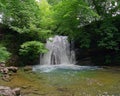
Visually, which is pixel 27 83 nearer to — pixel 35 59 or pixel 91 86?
pixel 91 86

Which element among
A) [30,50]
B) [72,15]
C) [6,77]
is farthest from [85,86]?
[72,15]

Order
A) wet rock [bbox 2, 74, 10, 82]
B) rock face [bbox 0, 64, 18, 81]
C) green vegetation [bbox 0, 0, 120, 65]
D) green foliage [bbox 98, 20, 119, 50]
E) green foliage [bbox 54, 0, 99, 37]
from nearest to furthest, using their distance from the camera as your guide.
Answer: wet rock [bbox 2, 74, 10, 82], rock face [bbox 0, 64, 18, 81], green foliage [bbox 98, 20, 119, 50], green vegetation [bbox 0, 0, 120, 65], green foliage [bbox 54, 0, 99, 37]

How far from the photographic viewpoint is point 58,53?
21828 millimetres

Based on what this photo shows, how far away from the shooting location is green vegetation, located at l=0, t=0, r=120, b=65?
19.9 meters

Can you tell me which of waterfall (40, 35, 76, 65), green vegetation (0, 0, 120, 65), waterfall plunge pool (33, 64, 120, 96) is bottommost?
waterfall plunge pool (33, 64, 120, 96)

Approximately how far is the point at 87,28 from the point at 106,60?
3282mm

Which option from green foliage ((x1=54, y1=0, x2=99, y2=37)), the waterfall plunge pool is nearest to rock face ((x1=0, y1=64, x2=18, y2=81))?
the waterfall plunge pool

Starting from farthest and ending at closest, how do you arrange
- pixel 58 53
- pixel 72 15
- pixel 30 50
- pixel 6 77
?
pixel 58 53 < pixel 72 15 < pixel 30 50 < pixel 6 77

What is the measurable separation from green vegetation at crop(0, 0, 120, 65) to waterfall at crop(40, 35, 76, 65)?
88 cm

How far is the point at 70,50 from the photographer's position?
862 inches

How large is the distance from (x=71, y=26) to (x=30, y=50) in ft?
14.3

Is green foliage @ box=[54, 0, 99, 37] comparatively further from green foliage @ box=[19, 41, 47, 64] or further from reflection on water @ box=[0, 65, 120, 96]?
reflection on water @ box=[0, 65, 120, 96]

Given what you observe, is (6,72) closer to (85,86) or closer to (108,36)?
(85,86)

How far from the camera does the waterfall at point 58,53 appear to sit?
Answer: 70.4 feet
